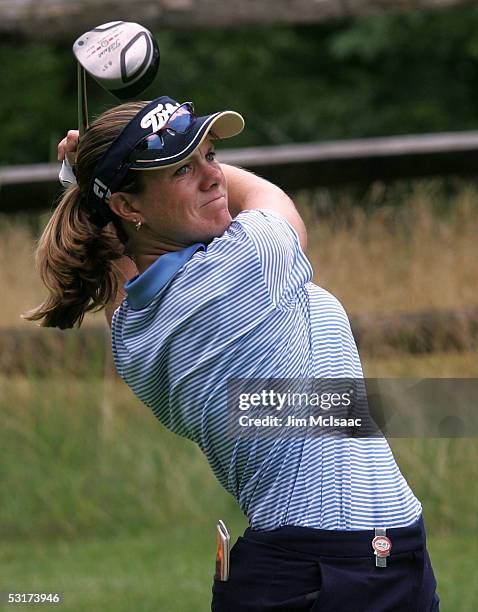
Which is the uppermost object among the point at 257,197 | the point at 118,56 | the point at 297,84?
the point at 118,56

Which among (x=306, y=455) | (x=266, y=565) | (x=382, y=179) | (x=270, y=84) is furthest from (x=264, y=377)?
(x=270, y=84)

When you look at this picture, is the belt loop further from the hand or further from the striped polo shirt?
the hand

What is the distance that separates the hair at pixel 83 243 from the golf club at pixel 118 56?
0.19 ft

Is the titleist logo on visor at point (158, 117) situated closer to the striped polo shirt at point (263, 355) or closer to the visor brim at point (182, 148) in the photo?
the visor brim at point (182, 148)

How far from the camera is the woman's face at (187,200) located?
8.90 feet

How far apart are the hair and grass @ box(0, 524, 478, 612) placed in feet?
8.00

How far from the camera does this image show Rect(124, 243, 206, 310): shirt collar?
260cm

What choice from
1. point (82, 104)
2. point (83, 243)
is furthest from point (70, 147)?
point (83, 243)

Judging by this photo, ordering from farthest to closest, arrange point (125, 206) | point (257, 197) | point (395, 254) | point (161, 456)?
point (395, 254), point (161, 456), point (257, 197), point (125, 206)

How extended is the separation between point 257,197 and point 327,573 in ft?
2.90

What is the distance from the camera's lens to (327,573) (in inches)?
100

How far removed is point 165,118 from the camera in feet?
8.93

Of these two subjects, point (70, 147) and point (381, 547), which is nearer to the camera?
point (381, 547)

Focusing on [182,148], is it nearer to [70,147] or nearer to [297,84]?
[70,147]
